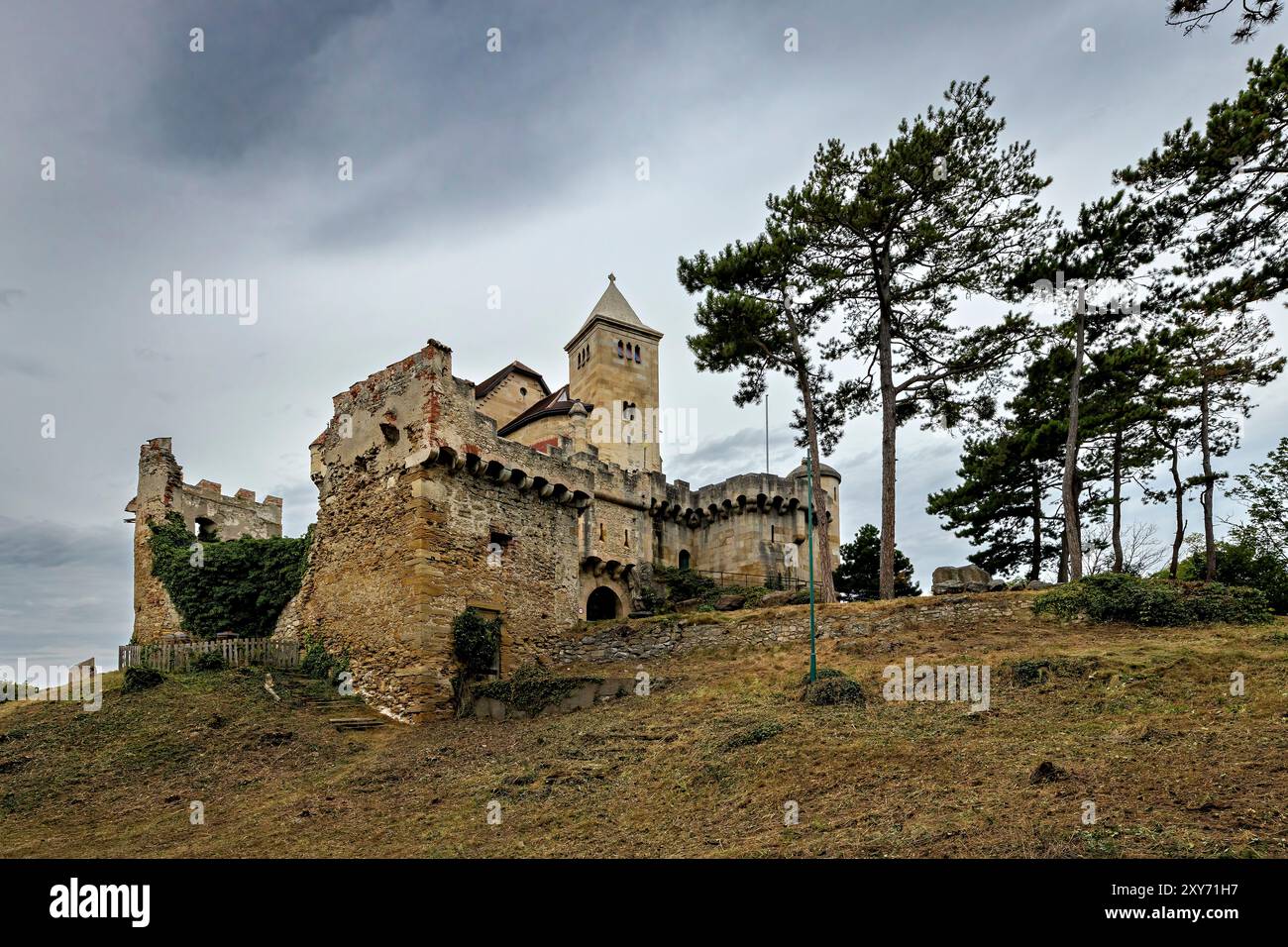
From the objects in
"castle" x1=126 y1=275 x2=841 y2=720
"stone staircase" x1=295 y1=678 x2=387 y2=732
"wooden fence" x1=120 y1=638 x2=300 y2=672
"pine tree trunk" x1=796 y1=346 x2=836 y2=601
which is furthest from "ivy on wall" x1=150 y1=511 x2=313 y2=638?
"pine tree trunk" x1=796 y1=346 x2=836 y2=601

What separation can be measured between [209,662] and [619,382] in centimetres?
2544

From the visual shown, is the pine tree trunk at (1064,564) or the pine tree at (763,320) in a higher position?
the pine tree at (763,320)

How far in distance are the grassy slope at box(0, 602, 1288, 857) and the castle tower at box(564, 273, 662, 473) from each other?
2294 centimetres

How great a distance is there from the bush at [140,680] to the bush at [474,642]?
238 inches

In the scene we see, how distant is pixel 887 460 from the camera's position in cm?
2278

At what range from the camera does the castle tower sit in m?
38.8

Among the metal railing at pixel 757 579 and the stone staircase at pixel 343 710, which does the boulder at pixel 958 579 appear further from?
the stone staircase at pixel 343 710

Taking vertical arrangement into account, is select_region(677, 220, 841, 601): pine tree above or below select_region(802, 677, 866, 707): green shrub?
above

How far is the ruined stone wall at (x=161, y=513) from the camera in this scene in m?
24.0

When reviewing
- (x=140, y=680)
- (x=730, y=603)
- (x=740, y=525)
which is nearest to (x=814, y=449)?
(x=730, y=603)

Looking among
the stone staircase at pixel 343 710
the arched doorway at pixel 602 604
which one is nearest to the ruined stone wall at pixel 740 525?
the arched doorway at pixel 602 604

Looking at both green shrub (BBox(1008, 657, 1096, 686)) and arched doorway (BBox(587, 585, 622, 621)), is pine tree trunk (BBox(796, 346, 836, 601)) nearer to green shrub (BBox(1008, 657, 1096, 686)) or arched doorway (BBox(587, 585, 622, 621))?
green shrub (BBox(1008, 657, 1096, 686))

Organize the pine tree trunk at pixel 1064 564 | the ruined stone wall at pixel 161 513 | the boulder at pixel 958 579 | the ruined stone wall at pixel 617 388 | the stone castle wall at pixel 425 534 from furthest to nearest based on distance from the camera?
the ruined stone wall at pixel 617 388
the pine tree trunk at pixel 1064 564
the ruined stone wall at pixel 161 513
the boulder at pixel 958 579
the stone castle wall at pixel 425 534
